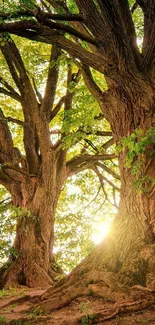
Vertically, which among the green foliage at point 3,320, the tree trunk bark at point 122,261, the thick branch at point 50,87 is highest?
the thick branch at point 50,87

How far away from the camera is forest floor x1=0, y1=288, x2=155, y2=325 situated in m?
3.37

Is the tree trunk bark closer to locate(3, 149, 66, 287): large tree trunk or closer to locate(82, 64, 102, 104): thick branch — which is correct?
locate(82, 64, 102, 104): thick branch

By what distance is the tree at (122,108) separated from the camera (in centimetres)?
425

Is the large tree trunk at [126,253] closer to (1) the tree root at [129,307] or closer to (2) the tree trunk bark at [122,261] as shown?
(2) the tree trunk bark at [122,261]

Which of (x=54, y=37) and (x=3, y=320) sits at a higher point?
(x=54, y=37)

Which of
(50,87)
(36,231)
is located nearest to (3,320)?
(36,231)

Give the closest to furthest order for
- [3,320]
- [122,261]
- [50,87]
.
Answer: [3,320] → [122,261] → [50,87]

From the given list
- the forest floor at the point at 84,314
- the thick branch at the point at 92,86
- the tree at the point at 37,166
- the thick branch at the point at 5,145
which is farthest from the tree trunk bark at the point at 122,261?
the thick branch at the point at 5,145

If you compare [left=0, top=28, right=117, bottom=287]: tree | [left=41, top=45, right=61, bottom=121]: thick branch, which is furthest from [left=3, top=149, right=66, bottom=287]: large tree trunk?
[left=41, top=45, right=61, bottom=121]: thick branch

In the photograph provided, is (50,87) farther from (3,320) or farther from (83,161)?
(3,320)

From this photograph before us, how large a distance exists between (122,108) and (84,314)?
3383 mm

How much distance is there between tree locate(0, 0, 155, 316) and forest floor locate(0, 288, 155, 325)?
7.9 inches

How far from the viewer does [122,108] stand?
17.7ft

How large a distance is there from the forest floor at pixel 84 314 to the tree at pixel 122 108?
0.20 m
